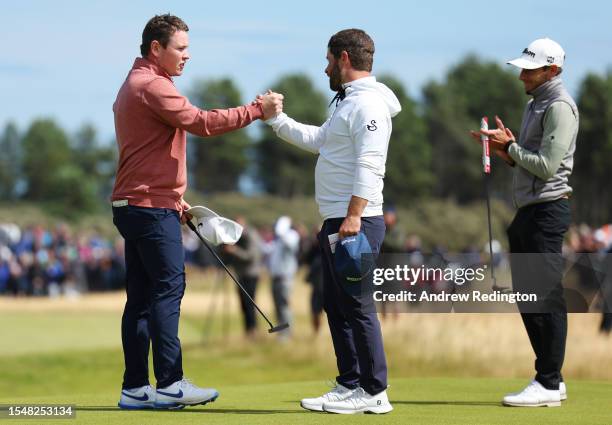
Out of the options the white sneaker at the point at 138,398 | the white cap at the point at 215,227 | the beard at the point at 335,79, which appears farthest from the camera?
the white cap at the point at 215,227

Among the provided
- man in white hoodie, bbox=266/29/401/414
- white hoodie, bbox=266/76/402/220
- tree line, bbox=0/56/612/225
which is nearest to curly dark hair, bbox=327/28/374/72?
man in white hoodie, bbox=266/29/401/414

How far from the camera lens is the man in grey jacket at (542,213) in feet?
24.6

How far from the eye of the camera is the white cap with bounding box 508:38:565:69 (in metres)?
7.52

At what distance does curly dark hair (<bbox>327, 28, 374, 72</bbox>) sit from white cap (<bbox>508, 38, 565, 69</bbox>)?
1.08 m

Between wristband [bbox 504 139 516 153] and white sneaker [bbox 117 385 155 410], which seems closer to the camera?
white sneaker [bbox 117 385 155 410]

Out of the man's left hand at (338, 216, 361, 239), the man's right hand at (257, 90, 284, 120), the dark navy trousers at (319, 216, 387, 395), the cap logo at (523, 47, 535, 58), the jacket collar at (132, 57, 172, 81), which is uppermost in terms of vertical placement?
the cap logo at (523, 47, 535, 58)

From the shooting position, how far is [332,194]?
7059 millimetres

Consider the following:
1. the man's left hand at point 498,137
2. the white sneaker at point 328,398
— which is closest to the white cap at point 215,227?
the white sneaker at point 328,398

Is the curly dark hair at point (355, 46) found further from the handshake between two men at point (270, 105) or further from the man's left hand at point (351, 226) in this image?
the man's left hand at point (351, 226)

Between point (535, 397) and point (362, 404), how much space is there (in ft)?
4.14

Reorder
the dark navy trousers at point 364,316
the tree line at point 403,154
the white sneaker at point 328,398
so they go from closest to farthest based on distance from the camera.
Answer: the dark navy trousers at point 364,316
the white sneaker at point 328,398
the tree line at point 403,154

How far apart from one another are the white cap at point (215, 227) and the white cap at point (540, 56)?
82.9 inches

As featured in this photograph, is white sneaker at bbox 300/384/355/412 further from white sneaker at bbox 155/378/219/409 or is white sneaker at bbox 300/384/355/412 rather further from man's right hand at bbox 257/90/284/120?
man's right hand at bbox 257/90/284/120

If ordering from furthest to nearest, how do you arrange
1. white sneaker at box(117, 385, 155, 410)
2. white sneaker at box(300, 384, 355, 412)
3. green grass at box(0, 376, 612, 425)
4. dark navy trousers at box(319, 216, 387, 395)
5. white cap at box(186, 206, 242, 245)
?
1. white cap at box(186, 206, 242, 245)
2. white sneaker at box(117, 385, 155, 410)
3. white sneaker at box(300, 384, 355, 412)
4. dark navy trousers at box(319, 216, 387, 395)
5. green grass at box(0, 376, 612, 425)
